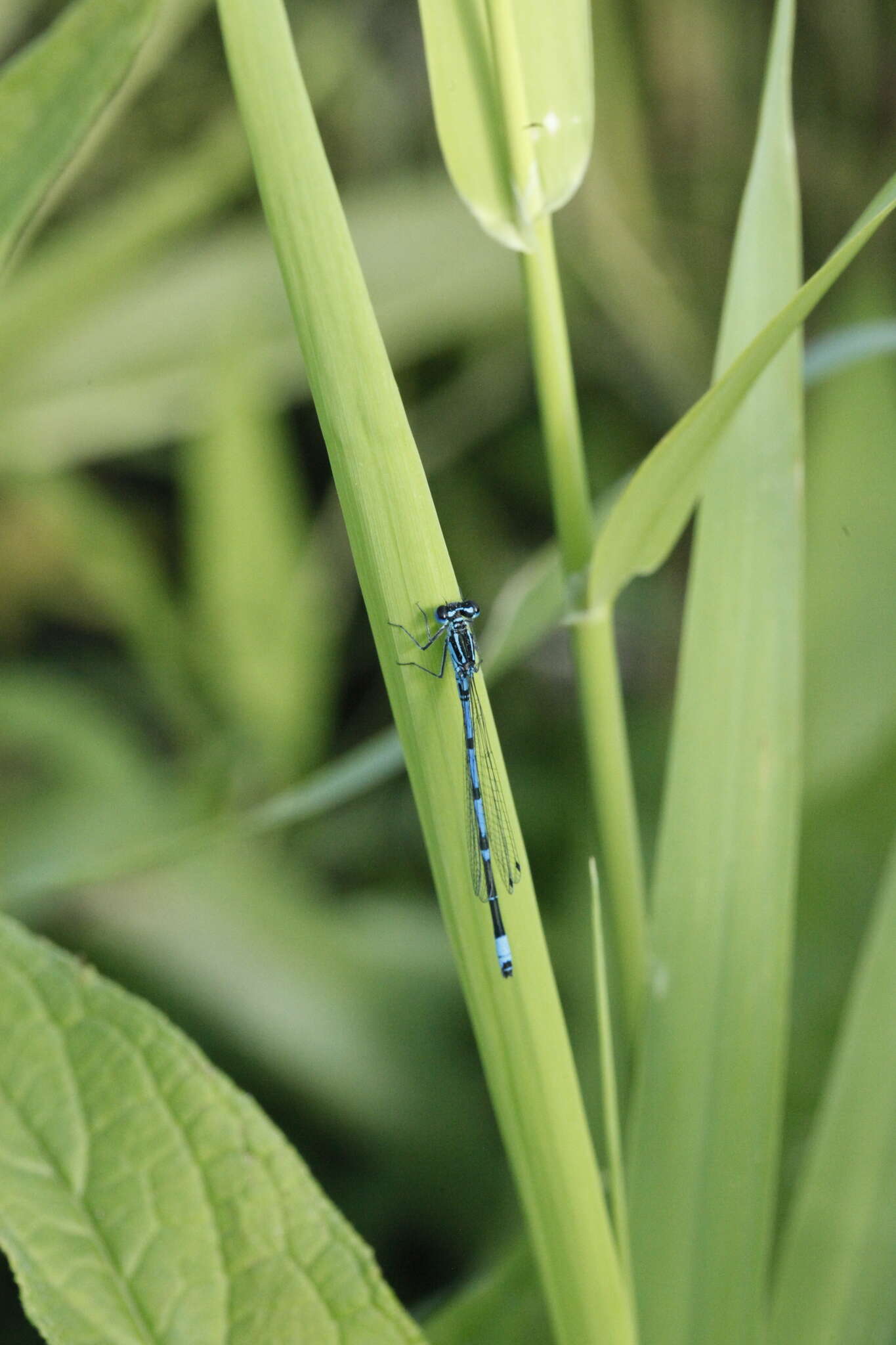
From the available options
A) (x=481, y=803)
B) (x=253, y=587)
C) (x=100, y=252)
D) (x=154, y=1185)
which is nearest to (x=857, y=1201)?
(x=481, y=803)

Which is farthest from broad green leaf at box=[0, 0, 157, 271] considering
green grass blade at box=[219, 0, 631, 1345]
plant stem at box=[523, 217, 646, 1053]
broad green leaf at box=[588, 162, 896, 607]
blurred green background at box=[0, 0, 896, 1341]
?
blurred green background at box=[0, 0, 896, 1341]

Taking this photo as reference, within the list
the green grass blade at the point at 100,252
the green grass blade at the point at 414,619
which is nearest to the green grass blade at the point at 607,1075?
the green grass blade at the point at 414,619

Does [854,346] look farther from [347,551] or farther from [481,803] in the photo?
[347,551]

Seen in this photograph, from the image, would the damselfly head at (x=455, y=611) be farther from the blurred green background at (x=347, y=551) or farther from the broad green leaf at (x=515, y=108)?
the blurred green background at (x=347, y=551)

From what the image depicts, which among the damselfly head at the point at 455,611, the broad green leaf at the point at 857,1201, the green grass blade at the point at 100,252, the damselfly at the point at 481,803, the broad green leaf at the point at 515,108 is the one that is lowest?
the broad green leaf at the point at 857,1201

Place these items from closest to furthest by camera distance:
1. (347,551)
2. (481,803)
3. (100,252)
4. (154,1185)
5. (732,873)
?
(154,1185)
(481,803)
(732,873)
(100,252)
(347,551)

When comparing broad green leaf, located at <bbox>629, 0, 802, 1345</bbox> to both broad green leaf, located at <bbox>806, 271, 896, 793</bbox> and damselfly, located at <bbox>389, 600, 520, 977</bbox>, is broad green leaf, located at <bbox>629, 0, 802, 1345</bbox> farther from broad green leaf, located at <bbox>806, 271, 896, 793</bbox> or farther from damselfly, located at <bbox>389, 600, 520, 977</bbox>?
broad green leaf, located at <bbox>806, 271, 896, 793</bbox>

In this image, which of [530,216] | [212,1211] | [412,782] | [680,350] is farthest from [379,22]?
[212,1211]
